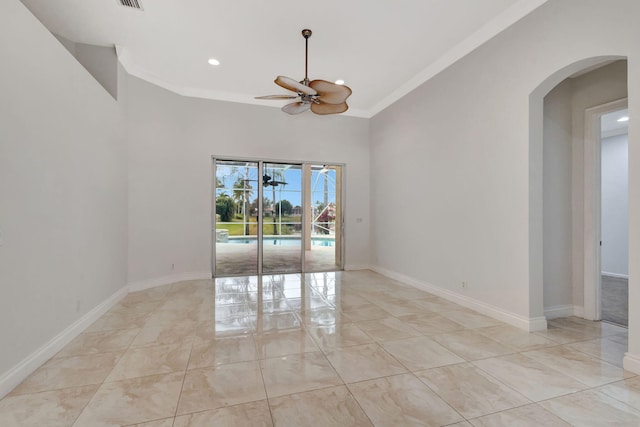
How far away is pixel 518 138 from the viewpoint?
3.20 meters

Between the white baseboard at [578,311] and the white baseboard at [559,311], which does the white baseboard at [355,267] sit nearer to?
the white baseboard at [559,311]

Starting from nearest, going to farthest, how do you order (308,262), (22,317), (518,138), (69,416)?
1. (69,416)
2. (22,317)
3. (518,138)
4. (308,262)

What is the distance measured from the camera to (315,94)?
339 cm

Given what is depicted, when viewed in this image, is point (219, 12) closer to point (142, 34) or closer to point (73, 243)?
point (142, 34)

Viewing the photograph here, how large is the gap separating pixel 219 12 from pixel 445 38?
9.19 ft

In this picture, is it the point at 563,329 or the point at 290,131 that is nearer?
the point at 563,329

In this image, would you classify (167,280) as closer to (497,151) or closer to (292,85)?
(292,85)

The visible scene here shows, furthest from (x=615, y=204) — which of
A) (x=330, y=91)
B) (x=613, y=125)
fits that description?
(x=330, y=91)

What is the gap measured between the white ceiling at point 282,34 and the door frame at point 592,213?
1594 mm

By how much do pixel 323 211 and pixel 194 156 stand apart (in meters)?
4.99

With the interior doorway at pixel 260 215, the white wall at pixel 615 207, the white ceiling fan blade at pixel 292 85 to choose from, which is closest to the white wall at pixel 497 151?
A: the white ceiling fan blade at pixel 292 85

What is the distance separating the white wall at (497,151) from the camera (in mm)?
2652

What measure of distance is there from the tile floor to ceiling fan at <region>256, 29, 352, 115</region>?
8.64 feet

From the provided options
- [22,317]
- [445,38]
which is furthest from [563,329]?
[22,317]
